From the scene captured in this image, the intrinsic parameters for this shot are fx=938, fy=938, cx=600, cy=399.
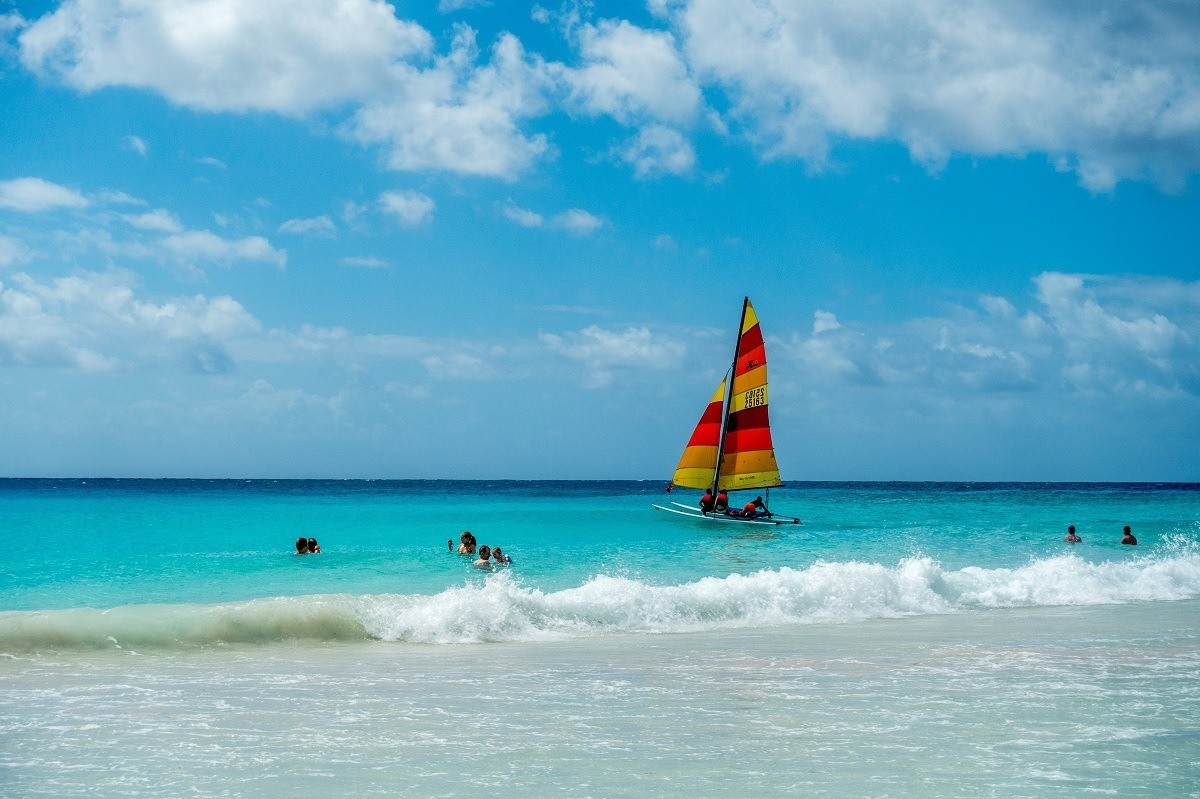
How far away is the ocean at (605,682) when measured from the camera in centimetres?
650

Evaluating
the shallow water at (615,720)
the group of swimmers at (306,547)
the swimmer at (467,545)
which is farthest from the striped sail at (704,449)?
the shallow water at (615,720)

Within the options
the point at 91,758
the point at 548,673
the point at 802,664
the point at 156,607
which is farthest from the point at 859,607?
the point at 91,758

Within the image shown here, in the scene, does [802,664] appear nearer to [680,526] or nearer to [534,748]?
[534,748]

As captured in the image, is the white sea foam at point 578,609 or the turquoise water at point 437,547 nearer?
the white sea foam at point 578,609

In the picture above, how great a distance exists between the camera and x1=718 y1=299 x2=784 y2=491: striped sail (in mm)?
34812

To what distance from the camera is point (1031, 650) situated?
36.8 ft

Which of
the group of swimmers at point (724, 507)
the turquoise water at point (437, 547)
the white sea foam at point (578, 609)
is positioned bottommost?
the turquoise water at point (437, 547)

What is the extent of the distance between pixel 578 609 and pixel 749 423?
72.5ft

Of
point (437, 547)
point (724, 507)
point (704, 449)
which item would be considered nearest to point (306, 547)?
point (437, 547)

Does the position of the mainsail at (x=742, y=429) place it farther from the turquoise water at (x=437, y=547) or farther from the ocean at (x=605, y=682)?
the ocean at (x=605, y=682)

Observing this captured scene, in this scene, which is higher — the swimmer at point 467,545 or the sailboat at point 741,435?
the sailboat at point 741,435

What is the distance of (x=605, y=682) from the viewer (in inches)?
372

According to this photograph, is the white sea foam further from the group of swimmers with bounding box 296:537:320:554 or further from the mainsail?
the mainsail

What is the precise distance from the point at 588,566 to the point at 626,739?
1456cm
